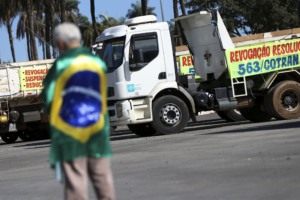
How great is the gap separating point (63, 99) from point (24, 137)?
23156 mm

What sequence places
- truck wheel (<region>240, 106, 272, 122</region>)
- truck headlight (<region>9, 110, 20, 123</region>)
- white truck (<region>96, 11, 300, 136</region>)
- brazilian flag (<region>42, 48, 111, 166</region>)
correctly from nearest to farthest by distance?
brazilian flag (<region>42, 48, 111, 166</region>) → white truck (<region>96, 11, 300, 136</region>) → truck wheel (<region>240, 106, 272, 122</region>) → truck headlight (<region>9, 110, 20, 123</region>)

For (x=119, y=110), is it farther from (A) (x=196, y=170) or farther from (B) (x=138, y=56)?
(A) (x=196, y=170)

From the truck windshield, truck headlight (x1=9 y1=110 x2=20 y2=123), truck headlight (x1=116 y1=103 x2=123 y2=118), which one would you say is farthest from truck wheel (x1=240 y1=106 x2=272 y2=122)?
truck headlight (x1=9 y1=110 x2=20 y2=123)

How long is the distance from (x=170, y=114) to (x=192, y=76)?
172 cm

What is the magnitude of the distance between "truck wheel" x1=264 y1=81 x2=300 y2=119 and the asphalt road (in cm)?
332

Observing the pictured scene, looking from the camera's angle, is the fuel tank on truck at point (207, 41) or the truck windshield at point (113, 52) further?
the fuel tank on truck at point (207, 41)

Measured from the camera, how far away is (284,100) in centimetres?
2147

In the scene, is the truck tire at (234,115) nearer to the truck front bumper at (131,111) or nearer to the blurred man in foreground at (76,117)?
the truck front bumper at (131,111)

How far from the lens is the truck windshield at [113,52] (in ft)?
66.2

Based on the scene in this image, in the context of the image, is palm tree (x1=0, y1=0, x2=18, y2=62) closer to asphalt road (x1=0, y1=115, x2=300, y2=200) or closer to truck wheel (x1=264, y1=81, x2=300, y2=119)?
truck wheel (x1=264, y1=81, x2=300, y2=119)

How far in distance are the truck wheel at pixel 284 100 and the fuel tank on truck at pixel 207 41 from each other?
1.57m

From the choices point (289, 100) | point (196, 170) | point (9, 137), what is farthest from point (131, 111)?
point (9, 137)

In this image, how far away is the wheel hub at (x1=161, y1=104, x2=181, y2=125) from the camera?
20391 millimetres

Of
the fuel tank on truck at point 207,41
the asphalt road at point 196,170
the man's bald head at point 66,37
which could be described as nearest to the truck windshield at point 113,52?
the fuel tank on truck at point 207,41
